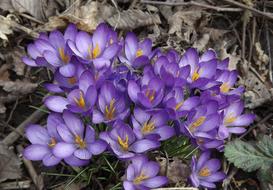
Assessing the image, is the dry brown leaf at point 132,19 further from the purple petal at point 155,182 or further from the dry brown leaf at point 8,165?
the purple petal at point 155,182

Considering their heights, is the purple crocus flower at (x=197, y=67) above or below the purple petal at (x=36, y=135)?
above

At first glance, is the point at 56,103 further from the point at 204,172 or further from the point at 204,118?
the point at 204,172

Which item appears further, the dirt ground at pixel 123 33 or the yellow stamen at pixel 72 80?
the dirt ground at pixel 123 33

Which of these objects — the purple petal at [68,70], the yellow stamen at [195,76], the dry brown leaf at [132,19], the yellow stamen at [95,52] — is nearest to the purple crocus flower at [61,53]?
the purple petal at [68,70]

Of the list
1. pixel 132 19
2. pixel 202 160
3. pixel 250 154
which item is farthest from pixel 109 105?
pixel 132 19

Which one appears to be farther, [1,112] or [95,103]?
[1,112]

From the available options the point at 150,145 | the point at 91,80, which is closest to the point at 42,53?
the point at 91,80

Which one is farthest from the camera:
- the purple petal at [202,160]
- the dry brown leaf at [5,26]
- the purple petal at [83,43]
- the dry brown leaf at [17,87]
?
the dry brown leaf at [5,26]

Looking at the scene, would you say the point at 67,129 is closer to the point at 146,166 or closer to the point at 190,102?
the point at 146,166

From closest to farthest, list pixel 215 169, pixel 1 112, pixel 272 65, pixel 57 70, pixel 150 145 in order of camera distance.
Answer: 1. pixel 150 145
2. pixel 57 70
3. pixel 215 169
4. pixel 1 112
5. pixel 272 65
